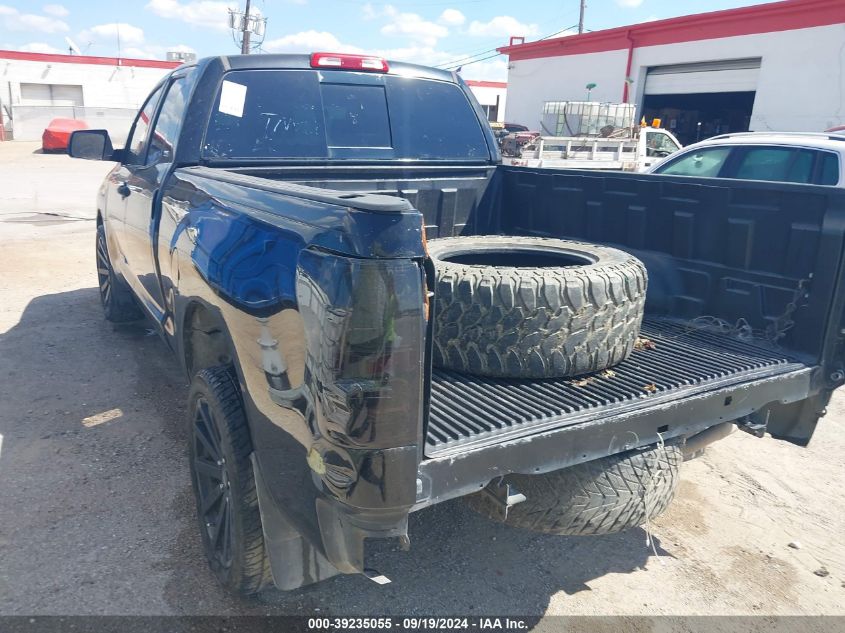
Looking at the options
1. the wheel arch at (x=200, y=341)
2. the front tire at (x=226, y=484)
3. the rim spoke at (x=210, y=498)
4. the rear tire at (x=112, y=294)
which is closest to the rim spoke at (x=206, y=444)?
the front tire at (x=226, y=484)

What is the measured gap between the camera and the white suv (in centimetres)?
569

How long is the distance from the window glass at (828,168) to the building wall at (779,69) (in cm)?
1445

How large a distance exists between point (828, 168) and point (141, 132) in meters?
5.48

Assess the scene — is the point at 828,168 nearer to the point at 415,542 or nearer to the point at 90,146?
the point at 415,542

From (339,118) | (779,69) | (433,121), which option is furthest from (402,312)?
(779,69)

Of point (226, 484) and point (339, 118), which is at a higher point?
point (339, 118)

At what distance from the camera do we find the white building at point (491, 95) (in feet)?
160

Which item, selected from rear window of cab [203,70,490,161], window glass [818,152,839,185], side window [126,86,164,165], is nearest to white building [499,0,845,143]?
window glass [818,152,839,185]

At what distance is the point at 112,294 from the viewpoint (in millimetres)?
5527

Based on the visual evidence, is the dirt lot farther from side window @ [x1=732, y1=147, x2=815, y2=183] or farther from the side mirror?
side window @ [x1=732, y1=147, x2=815, y2=183]

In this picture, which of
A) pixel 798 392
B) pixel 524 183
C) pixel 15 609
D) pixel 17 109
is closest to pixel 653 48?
pixel 524 183

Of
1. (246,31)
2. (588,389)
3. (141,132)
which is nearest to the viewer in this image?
(588,389)

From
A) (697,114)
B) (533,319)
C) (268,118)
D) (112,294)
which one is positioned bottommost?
(112,294)

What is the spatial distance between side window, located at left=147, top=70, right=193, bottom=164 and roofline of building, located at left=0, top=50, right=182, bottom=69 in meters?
40.1
